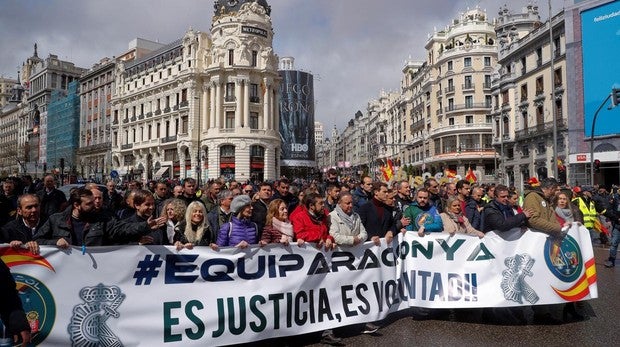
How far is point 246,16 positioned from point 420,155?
3394 centimetres

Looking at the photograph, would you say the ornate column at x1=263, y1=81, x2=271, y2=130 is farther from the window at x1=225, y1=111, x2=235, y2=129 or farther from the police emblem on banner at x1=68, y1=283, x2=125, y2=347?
the police emblem on banner at x1=68, y1=283, x2=125, y2=347

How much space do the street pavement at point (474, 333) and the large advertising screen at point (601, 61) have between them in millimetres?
32112

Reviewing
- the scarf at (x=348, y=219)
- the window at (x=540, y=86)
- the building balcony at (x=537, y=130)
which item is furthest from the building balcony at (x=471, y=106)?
the scarf at (x=348, y=219)

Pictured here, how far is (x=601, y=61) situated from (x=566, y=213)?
32373mm

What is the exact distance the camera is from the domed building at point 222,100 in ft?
177

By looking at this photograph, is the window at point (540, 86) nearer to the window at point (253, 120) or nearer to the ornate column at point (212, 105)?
the window at point (253, 120)

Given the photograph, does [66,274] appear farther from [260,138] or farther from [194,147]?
[194,147]

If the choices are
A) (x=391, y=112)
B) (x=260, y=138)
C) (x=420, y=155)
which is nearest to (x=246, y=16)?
(x=260, y=138)

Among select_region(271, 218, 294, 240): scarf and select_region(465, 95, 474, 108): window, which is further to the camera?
select_region(465, 95, 474, 108): window

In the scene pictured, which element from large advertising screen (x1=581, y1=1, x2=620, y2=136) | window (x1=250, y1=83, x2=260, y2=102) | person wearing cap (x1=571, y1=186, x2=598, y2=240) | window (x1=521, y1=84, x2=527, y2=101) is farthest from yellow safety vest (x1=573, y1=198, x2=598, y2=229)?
window (x1=250, y1=83, x2=260, y2=102)

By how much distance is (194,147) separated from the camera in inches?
2260

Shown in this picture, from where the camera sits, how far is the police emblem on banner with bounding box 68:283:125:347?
4.02m

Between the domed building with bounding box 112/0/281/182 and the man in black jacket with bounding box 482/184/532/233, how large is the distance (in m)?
44.0

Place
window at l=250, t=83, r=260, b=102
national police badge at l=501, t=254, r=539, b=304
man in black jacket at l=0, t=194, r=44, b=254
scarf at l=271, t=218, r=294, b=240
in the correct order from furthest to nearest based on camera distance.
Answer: window at l=250, t=83, r=260, b=102, national police badge at l=501, t=254, r=539, b=304, scarf at l=271, t=218, r=294, b=240, man in black jacket at l=0, t=194, r=44, b=254
